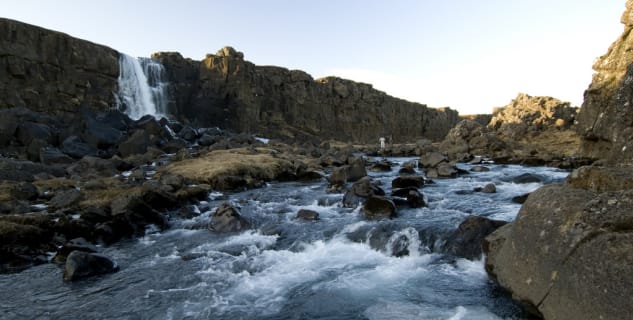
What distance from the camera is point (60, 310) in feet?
25.8

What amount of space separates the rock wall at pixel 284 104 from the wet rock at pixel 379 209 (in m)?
50.9

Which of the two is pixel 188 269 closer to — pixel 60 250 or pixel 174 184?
pixel 60 250

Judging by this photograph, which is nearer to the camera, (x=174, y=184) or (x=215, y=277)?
(x=215, y=277)

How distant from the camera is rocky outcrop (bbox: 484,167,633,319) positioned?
197 inches

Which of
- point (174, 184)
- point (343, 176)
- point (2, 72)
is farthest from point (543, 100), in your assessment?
point (2, 72)

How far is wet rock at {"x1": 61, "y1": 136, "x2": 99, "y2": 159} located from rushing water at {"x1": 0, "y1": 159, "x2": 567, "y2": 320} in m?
21.0

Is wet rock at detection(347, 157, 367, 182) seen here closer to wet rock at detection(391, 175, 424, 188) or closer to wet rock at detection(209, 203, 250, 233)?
wet rock at detection(391, 175, 424, 188)

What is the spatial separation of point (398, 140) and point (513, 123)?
1811 inches

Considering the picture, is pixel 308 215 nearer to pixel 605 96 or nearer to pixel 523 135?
pixel 605 96

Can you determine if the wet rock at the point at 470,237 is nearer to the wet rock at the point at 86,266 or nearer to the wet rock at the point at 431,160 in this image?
the wet rock at the point at 86,266

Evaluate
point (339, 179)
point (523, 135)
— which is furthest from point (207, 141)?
point (523, 135)

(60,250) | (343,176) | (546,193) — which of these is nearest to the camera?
(546,193)

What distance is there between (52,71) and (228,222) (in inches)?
1811

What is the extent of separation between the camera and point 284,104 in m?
78.6
